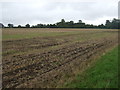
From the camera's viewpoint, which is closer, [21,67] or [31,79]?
[31,79]

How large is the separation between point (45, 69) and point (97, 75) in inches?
117

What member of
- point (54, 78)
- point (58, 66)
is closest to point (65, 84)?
point (54, 78)

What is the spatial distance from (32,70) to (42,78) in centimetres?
178

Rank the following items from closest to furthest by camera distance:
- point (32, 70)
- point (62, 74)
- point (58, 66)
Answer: point (62, 74) → point (32, 70) → point (58, 66)

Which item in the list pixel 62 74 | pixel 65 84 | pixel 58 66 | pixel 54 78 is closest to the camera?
pixel 65 84

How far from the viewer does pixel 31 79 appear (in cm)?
914

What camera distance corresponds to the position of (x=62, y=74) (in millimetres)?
9820

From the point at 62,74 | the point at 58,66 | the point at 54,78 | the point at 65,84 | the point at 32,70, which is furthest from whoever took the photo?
the point at 58,66

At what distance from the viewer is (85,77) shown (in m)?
9.14

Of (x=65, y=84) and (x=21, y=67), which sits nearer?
(x=65, y=84)

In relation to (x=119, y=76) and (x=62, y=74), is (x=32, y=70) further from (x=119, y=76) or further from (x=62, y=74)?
(x=119, y=76)

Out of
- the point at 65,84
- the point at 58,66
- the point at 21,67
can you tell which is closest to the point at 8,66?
the point at 21,67

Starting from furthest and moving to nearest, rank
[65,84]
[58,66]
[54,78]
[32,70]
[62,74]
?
1. [58,66]
2. [32,70]
3. [62,74]
4. [54,78]
5. [65,84]

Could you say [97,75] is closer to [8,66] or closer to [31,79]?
[31,79]
